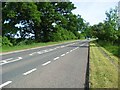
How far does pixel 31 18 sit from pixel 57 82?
46.2 meters

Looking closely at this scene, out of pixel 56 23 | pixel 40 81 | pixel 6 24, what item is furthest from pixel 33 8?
pixel 40 81

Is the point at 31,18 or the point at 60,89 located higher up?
the point at 31,18

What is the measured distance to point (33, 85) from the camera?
373 inches

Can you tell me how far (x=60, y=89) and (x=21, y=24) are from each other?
5216 cm

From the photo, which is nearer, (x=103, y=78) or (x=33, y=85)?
(x=33, y=85)

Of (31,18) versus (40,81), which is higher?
(31,18)

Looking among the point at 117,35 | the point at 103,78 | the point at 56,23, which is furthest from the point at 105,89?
the point at 56,23

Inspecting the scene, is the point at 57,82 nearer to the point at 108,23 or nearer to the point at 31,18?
the point at 108,23

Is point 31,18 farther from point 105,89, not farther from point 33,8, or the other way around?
point 105,89

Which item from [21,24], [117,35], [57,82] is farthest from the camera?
[21,24]

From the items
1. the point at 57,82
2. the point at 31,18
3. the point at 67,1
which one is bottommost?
the point at 57,82

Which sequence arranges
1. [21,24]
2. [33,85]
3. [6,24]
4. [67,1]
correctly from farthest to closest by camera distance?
[67,1] < [21,24] < [6,24] < [33,85]

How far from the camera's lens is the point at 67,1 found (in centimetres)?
8319

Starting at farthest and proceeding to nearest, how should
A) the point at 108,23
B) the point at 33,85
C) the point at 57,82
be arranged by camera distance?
1. the point at 108,23
2. the point at 57,82
3. the point at 33,85
